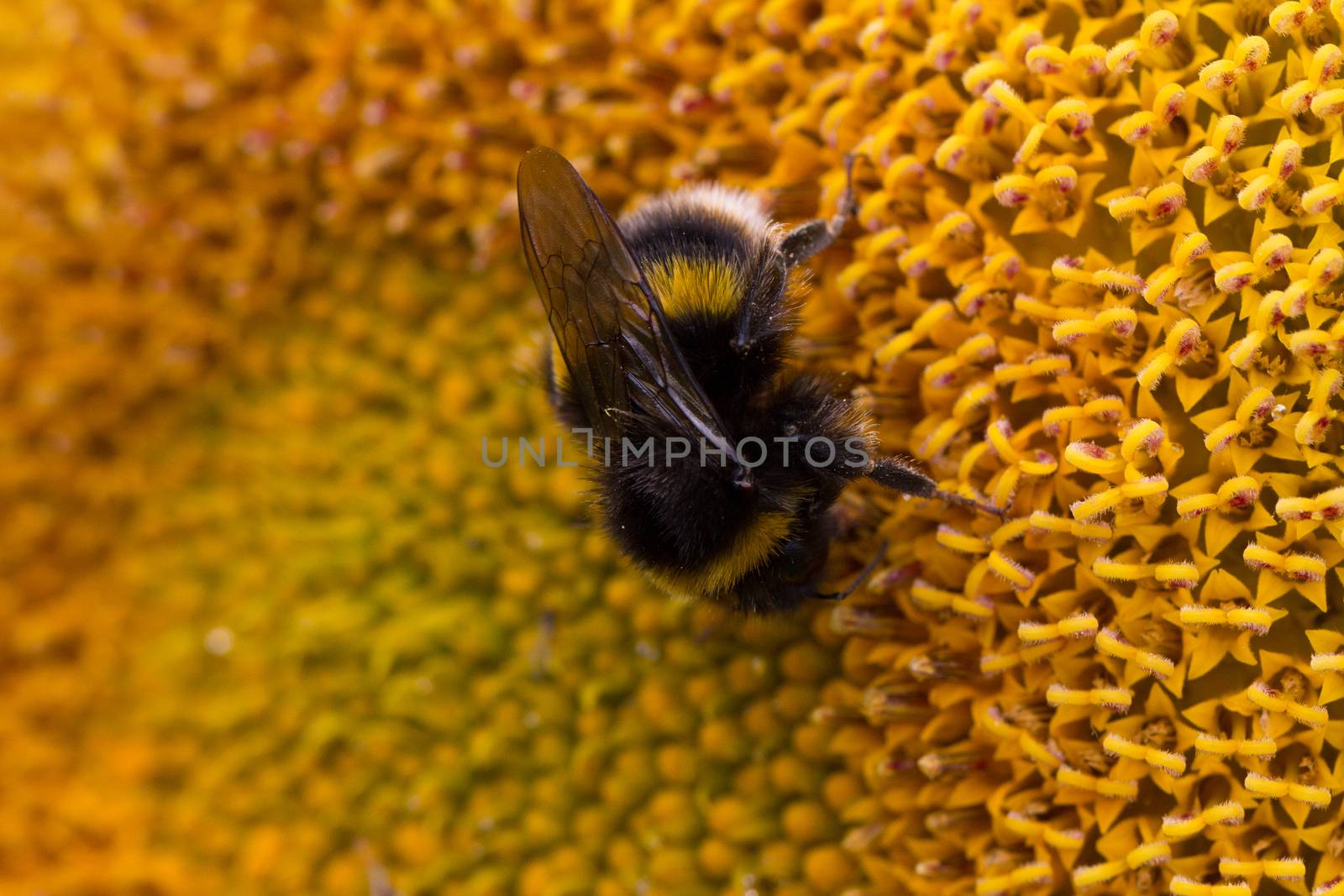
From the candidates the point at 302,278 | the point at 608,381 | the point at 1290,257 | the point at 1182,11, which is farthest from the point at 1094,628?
the point at 302,278

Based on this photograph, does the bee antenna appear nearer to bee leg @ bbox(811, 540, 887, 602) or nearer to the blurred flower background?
the blurred flower background

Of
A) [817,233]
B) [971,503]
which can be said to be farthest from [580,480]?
[971,503]

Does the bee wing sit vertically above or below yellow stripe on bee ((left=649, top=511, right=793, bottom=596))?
above

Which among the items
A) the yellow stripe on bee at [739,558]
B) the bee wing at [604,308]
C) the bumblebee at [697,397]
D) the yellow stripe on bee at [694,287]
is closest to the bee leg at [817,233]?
the bumblebee at [697,397]

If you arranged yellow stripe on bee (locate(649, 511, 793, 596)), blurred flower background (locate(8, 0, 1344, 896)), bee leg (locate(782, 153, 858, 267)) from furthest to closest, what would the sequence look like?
bee leg (locate(782, 153, 858, 267)) → yellow stripe on bee (locate(649, 511, 793, 596)) → blurred flower background (locate(8, 0, 1344, 896))

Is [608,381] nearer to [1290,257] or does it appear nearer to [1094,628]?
[1094,628]

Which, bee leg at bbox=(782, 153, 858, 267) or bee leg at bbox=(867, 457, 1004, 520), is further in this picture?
bee leg at bbox=(782, 153, 858, 267)

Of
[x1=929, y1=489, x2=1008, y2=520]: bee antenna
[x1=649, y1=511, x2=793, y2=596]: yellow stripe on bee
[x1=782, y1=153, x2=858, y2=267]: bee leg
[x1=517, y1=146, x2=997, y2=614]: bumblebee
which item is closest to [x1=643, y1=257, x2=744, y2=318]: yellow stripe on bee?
[x1=517, y1=146, x2=997, y2=614]: bumblebee
